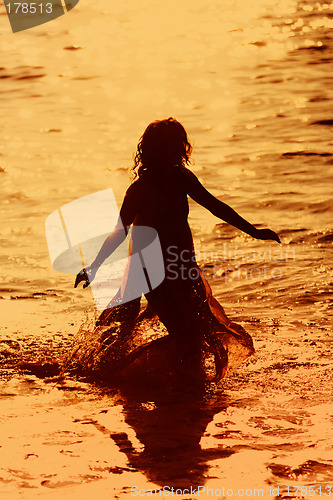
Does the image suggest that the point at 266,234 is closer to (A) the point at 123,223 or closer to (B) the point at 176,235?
(B) the point at 176,235

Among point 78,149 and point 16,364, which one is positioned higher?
point 16,364

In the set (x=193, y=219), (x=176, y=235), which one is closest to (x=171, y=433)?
(x=176, y=235)

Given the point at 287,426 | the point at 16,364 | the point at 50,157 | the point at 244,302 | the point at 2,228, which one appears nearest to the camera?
the point at 287,426

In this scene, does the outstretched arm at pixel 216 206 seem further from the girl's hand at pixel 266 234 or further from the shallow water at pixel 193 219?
the shallow water at pixel 193 219

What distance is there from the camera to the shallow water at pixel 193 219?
5.04 m

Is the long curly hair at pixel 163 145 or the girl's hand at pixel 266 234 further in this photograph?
the girl's hand at pixel 266 234

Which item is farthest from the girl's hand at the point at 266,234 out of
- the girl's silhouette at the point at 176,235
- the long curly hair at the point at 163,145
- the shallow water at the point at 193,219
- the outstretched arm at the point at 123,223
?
the shallow water at the point at 193,219

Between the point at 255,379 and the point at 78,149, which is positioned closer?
the point at 255,379

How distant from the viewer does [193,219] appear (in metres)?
10.1

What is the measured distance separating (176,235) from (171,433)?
131 centimetres

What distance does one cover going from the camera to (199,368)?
6.12 metres

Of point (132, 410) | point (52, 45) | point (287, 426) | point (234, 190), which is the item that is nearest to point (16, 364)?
point (132, 410)

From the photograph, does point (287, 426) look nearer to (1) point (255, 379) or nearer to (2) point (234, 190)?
(1) point (255, 379)

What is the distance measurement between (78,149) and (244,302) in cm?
549
